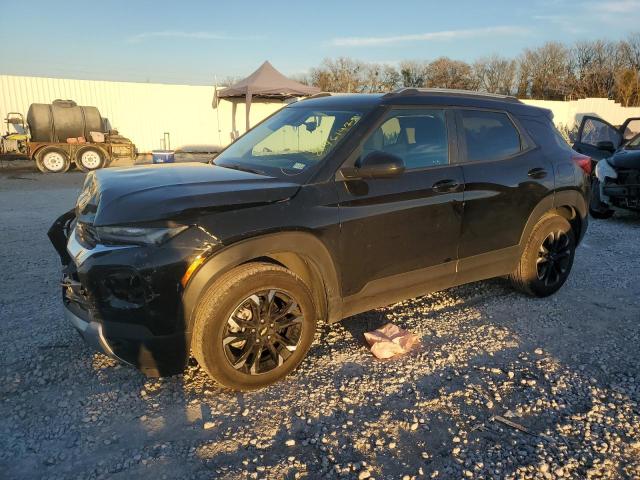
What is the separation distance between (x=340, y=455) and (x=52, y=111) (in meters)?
16.4

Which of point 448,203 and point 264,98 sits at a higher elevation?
point 264,98

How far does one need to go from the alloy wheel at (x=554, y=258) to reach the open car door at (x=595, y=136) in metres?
5.77

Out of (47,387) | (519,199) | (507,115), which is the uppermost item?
(507,115)

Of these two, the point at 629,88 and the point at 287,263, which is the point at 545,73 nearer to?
the point at 629,88

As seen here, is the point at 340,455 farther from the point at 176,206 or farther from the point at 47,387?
the point at 47,387

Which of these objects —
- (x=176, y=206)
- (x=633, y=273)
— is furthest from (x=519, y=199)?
(x=176, y=206)

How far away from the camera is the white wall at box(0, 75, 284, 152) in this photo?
59.0 feet

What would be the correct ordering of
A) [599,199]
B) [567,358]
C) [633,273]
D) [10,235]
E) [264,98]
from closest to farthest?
1. [567,358]
2. [633,273]
3. [10,235]
4. [599,199]
5. [264,98]

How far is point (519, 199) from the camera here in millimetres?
4172

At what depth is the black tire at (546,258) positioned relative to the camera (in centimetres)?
448

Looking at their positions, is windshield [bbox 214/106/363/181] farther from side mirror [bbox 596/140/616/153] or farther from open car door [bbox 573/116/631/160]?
open car door [bbox 573/116/631/160]

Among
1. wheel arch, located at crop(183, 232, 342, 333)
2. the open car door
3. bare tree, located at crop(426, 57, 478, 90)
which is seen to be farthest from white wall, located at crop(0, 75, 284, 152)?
bare tree, located at crop(426, 57, 478, 90)

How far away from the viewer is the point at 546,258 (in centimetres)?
464

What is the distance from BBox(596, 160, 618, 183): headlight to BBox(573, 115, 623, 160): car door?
1.12 meters
